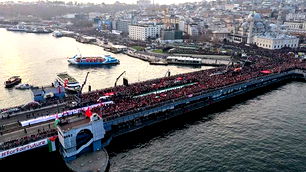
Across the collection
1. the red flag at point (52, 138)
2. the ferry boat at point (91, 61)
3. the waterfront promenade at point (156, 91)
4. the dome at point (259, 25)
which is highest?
the dome at point (259, 25)

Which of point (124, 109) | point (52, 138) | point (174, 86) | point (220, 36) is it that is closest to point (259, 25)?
point (220, 36)

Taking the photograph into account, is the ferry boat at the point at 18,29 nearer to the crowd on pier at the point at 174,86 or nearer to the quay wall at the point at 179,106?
the crowd on pier at the point at 174,86

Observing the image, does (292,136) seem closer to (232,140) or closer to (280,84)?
(232,140)

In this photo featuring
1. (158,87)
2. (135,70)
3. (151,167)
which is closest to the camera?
(151,167)

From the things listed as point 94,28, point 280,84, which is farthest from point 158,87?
point 94,28

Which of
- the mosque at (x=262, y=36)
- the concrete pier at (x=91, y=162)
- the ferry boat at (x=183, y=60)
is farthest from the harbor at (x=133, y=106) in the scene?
the mosque at (x=262, y=36)

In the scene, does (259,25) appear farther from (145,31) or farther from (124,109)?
(124,109)
